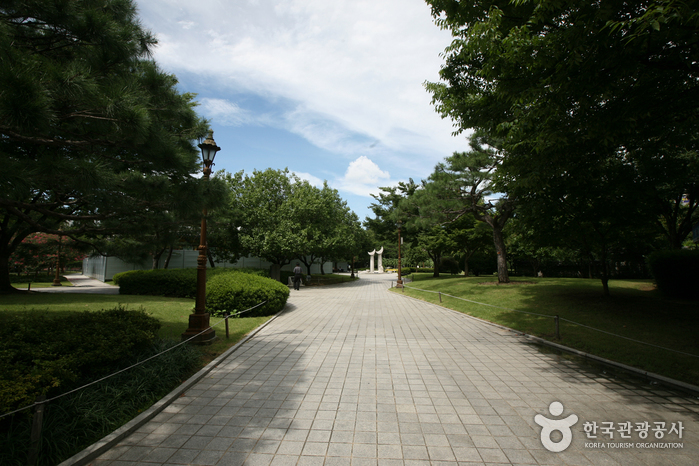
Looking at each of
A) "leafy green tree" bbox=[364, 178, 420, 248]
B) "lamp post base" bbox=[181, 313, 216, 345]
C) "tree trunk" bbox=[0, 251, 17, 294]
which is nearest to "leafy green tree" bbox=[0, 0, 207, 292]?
"lamp post base" bbox=[181, 313, 216, 345]

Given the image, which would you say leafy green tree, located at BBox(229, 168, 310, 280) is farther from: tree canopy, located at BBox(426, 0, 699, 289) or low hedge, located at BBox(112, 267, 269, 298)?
tree canopy, located at BBox(426, 0, 699, 289)

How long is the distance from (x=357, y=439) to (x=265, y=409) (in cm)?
135

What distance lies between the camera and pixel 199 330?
271 inches

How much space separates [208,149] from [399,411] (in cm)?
602

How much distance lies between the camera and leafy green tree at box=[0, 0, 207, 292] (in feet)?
10.0

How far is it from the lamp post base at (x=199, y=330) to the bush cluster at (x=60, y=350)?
1378 millimetres

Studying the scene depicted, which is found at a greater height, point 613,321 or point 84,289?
point 613,321

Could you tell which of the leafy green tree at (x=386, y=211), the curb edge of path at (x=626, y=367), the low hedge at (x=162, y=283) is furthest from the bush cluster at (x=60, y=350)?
the leafy green tree at (x=386, y=211)

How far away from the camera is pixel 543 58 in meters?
5.20

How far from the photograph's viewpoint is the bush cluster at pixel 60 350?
10.0 ft

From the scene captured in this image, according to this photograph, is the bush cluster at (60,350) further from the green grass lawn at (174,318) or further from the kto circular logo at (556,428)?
the kto circular logo at (556,428)

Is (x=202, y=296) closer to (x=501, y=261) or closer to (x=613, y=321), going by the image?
(x=613, y=321)

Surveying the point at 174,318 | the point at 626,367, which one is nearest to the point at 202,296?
the point at 174,318

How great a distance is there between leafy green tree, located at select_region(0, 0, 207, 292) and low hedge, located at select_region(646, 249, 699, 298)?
Answer: 14242 millimetres
